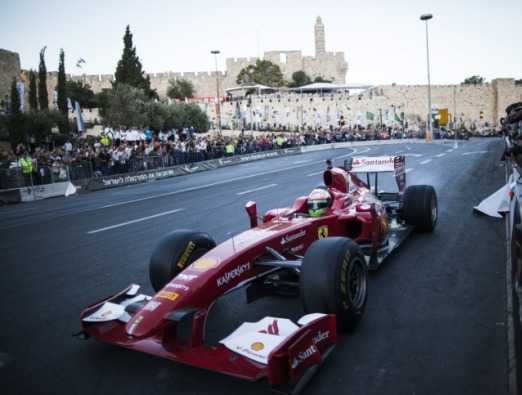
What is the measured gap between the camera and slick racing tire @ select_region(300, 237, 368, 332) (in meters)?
4.23

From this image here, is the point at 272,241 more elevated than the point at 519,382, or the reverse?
the point at 272,241

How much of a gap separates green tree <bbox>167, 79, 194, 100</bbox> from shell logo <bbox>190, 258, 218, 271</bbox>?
79223 mm

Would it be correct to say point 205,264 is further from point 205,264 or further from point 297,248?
point 297,248

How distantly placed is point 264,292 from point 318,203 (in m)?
1.54

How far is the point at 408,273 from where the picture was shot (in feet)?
20.4

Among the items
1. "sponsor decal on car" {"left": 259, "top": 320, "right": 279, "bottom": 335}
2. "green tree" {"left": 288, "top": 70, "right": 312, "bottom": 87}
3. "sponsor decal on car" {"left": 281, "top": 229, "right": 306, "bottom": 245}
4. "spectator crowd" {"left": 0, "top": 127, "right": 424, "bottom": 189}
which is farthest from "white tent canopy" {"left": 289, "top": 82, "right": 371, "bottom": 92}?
"sponsor decal on car" {"left": 259, "top": 320, "right": 279, "bottom": 335}

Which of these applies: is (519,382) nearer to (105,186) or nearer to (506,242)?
(506,242)

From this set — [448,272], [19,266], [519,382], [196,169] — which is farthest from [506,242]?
[196,169]

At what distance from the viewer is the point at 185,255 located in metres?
5.18

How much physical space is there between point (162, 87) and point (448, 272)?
8973cm

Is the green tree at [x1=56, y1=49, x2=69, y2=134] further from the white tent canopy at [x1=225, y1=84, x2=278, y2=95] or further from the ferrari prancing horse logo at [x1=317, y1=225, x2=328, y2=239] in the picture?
Result: the ferrari prancing horse logo at [x1=317, y1=225, x2=328, y2=239]

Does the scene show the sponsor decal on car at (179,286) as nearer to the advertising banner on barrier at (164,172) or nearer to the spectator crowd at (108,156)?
the spectator crowd at (108,156)

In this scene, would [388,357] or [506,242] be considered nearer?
[388,357]

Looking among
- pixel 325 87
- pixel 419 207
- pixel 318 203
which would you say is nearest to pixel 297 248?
pixel 318 203
